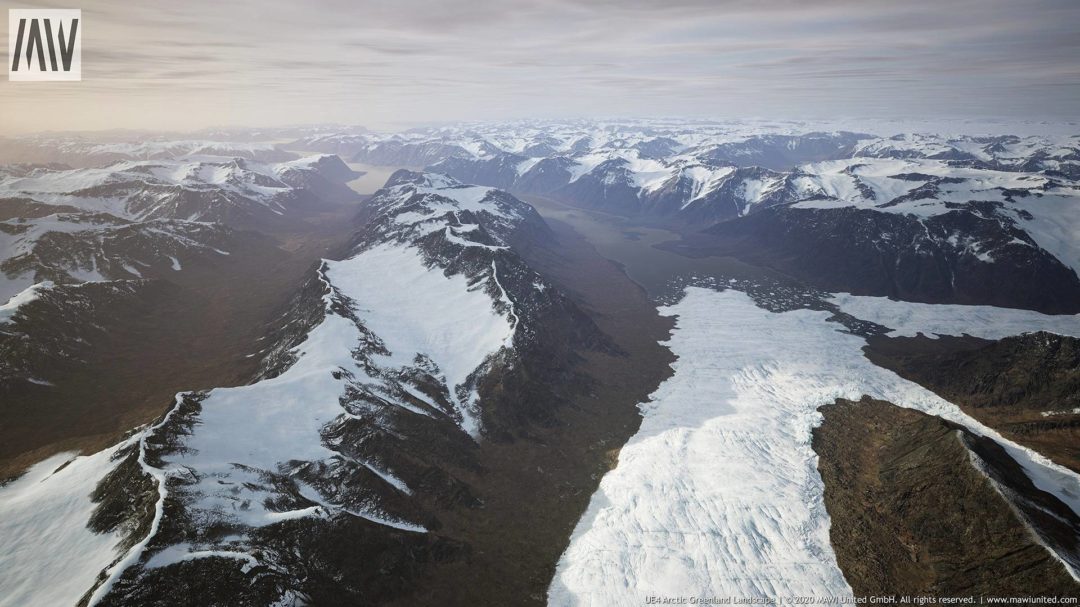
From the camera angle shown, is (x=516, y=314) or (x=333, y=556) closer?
(x=333, y=556)

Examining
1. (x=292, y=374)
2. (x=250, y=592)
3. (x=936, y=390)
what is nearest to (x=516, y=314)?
(x=292, y=374)

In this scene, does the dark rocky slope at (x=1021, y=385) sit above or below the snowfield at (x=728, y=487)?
above

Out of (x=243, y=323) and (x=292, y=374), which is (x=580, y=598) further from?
(x=243, y=323)

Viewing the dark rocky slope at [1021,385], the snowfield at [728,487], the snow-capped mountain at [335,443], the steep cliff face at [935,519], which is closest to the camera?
the snow-capped mountain at [335,443]

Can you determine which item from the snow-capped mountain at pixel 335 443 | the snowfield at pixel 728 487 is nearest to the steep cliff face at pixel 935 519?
the snowfield at pixel 728 487

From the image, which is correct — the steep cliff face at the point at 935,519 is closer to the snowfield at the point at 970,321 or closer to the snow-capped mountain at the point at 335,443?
the snow-capped mountain at the point at 335,443

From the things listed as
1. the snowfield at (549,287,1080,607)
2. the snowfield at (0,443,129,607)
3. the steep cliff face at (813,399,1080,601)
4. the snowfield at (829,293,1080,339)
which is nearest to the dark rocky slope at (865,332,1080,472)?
the snowfield at (549,287,1080,607)

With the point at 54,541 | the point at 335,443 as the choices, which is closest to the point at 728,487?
the point at 335,443

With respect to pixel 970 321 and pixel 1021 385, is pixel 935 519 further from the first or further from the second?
pixel 970 321

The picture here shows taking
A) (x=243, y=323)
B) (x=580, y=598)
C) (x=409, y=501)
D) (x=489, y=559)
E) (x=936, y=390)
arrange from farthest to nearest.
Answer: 1. (x=243, y=323)
2. (x=936, y=390)
3. (x=409, y=501)
4. (x=489, y=559)
5. (x=580, y=598)
